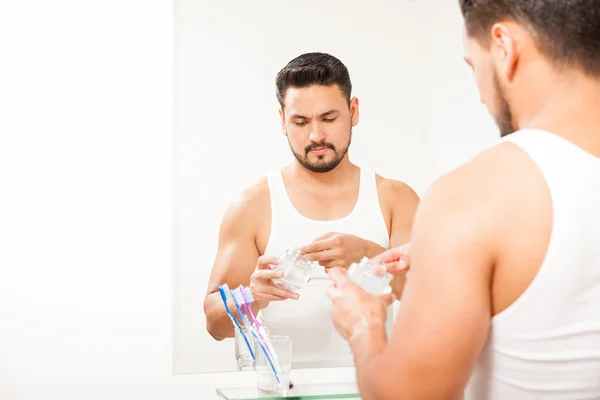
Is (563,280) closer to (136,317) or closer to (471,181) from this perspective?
(471,181)

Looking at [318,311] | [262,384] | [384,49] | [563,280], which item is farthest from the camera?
[384,49]

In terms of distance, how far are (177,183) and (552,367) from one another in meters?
1.76

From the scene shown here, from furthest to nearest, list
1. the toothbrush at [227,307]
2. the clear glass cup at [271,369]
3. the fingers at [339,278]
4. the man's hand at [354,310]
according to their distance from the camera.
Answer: the toothbrush at [227,307] < the clear glass cup at [271,369] < the fingers at [339,278] < the man's hand at [354,310]

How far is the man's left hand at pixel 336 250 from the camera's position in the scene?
7.78 ft

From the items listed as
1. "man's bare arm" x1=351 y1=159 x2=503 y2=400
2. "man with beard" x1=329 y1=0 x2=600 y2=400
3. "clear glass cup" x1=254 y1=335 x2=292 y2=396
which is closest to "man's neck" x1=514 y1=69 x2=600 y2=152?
"man with beard" x1=329 y1=0 x2=600 y2=400

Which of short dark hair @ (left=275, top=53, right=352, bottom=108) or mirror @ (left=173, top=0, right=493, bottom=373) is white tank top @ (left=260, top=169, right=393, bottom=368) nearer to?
mirror @ (left=173, top=0, right=493, bottom=373)

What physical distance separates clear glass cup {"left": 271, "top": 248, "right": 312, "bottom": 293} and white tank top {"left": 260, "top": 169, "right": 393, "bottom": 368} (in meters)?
0.10

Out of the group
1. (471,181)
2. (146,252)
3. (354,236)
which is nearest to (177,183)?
(146,252)

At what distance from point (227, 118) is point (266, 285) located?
26.4 inches

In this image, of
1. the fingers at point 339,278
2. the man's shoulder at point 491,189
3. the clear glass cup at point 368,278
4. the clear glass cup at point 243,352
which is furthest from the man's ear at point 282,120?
the man's shoulder at point 491,189

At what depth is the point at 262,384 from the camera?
1.66 meters

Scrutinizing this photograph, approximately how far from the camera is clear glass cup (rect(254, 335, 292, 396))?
1624 mm

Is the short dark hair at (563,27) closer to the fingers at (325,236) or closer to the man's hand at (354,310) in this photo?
the man's hand at (354,310)

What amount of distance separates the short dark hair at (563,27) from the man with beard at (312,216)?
4.80 ft
